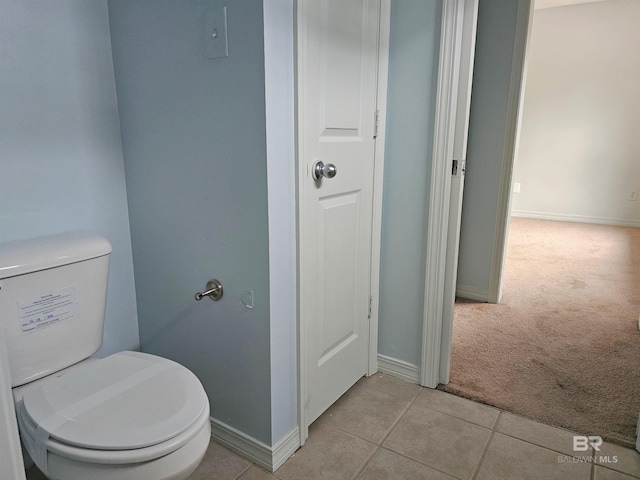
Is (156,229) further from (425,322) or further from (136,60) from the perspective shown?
(425,322)

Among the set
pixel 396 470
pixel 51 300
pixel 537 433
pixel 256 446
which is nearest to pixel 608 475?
pixel 537 433

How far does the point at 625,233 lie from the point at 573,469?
13.2 ft

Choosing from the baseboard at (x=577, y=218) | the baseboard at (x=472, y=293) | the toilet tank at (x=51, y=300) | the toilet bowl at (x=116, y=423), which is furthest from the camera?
the baseboard at (x=577, y=218)

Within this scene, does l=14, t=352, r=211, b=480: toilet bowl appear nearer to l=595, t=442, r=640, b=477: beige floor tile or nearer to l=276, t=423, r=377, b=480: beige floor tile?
l=276, t=423, r=377, b=480: beige floor tile

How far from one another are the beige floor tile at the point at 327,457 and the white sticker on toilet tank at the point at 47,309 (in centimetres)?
84

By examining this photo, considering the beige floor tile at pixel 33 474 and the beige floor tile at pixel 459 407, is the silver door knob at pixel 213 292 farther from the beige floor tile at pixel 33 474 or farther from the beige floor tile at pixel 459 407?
the beige floor tile at pixel 459 407

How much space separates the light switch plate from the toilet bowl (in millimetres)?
913

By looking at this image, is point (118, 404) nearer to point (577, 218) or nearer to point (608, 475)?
point (608, 475)

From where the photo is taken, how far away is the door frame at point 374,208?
138 centimetres

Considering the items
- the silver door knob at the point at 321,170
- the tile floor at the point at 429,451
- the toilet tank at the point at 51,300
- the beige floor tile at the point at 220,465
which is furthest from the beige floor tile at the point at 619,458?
the toilet tank at the point at 51,300

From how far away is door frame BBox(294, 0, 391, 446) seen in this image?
1382 mm

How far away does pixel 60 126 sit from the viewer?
145 centimetres

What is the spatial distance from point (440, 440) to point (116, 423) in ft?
3.70

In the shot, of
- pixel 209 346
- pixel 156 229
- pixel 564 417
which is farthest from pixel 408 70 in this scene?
pixel 564 417
